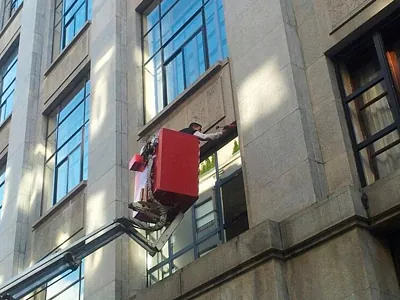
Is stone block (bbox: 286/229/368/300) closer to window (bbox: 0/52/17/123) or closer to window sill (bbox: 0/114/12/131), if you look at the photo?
window sill (bbox: 0/114/12/131)

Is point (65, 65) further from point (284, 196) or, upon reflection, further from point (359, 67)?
point (284, 196)

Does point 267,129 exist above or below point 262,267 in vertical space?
above

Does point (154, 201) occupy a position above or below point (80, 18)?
below

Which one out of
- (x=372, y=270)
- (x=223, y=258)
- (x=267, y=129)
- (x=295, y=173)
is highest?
(x=267, y=129)

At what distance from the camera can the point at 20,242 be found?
17.1 m

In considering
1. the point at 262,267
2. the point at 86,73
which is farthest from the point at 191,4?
the point at 262,267

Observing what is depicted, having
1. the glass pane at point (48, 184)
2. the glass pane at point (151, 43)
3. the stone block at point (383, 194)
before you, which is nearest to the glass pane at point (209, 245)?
the stone block at point (383, 194)

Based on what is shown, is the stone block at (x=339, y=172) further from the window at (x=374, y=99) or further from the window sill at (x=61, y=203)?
the window sill at (x=61, y=203)

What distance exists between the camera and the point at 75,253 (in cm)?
1112

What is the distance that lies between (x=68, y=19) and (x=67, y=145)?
4.66 m

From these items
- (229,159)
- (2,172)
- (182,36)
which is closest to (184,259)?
(229,159)

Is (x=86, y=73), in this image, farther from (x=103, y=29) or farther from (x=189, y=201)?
(x=189, y=201)

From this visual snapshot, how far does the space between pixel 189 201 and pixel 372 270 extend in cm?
360

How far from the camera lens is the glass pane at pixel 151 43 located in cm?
1552
